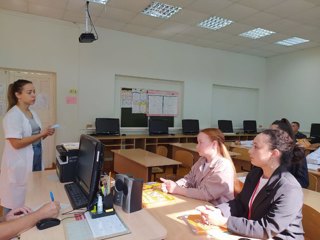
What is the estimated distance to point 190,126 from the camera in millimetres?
6672

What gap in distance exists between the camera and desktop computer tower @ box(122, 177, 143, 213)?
1.42 m

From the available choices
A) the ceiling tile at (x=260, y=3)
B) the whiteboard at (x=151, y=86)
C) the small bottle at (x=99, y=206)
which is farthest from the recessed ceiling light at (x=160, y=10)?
the small bottle at (x=99, y=206)

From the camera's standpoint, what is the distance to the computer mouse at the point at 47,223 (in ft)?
3.96

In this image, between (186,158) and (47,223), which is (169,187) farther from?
(186,158)

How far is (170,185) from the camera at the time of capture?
189cm

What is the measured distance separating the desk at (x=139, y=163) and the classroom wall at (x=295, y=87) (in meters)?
5.16

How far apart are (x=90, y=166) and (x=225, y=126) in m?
6.15

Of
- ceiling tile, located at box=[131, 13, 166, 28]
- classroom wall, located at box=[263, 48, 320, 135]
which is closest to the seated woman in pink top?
ceiling tile, located at box=[131, 13, 166, 28]

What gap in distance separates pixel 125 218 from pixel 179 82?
5.76 metres

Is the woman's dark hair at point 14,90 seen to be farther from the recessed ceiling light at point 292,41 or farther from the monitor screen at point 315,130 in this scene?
the monitor screen at point 315,130

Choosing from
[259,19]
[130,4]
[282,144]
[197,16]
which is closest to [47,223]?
[282,144]

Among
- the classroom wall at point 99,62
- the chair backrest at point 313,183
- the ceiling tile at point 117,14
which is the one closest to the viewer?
the chair backrest at point 313,183

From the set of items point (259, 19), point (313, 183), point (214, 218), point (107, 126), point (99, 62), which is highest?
point (259, 19)

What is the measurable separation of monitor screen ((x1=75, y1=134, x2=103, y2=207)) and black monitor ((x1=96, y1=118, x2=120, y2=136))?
3.77 meters
